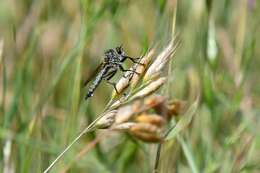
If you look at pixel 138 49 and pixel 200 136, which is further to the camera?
pixel 138 49

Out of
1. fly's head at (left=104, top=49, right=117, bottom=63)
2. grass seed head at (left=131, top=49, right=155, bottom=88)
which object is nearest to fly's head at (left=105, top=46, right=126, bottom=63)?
fly's head at (left=104, top=49, right=117, bottom=63)

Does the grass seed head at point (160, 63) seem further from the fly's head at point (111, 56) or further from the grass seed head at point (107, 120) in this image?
the fly's head at point (111, 56)

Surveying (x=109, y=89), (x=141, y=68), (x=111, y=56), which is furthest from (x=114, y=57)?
(x=109, y=89)

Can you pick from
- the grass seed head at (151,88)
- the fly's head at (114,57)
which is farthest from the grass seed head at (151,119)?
the fly's head at (114,57)

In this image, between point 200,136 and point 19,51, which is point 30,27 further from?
point 200,136

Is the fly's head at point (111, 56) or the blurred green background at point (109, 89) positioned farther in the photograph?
the blurred green background at point (109, 89)

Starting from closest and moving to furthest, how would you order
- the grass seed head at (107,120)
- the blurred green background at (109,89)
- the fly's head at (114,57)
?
the grass seed head at (107,120) < the fly's head at (114,57) < the blurred green background at (109,89)

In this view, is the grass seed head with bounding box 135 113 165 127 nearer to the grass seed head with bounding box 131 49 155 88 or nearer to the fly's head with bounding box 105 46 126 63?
the grass seed head with bounding box 131 49 155 88

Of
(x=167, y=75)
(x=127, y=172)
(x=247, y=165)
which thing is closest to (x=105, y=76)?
(x=167, y=75)

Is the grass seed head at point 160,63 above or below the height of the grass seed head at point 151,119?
above
